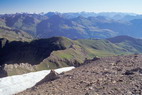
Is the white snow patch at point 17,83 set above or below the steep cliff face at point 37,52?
above

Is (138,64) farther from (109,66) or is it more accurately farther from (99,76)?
(99,76)

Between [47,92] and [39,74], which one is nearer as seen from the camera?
[47,92]

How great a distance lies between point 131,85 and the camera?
11805 mm

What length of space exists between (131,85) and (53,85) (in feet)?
15.8

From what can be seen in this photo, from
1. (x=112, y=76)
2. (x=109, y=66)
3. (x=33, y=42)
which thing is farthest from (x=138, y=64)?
(x=33, y=42)

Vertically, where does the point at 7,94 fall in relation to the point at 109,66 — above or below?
below

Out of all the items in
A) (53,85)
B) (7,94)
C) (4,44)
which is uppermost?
(53,85)

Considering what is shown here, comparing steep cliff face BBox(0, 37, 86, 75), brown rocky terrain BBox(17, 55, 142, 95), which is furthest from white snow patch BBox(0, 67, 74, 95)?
steep cliff face BBox(0, 37, 86, 75)

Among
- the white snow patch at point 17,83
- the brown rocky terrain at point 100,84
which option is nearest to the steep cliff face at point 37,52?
the white snow patch at point 17,83

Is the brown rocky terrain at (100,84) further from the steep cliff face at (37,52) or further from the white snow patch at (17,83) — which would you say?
the steep cliff face at (37,52)

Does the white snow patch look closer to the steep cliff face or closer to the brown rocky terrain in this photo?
the brown rocky terrain

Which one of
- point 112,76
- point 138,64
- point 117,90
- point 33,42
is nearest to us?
point 117,90

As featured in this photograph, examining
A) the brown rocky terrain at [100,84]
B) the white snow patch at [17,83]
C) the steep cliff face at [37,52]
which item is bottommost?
the steep cliff face at [37,52]

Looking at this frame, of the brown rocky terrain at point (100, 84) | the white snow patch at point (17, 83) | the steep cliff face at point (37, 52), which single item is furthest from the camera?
the steep cliff face at point (37, 52)
